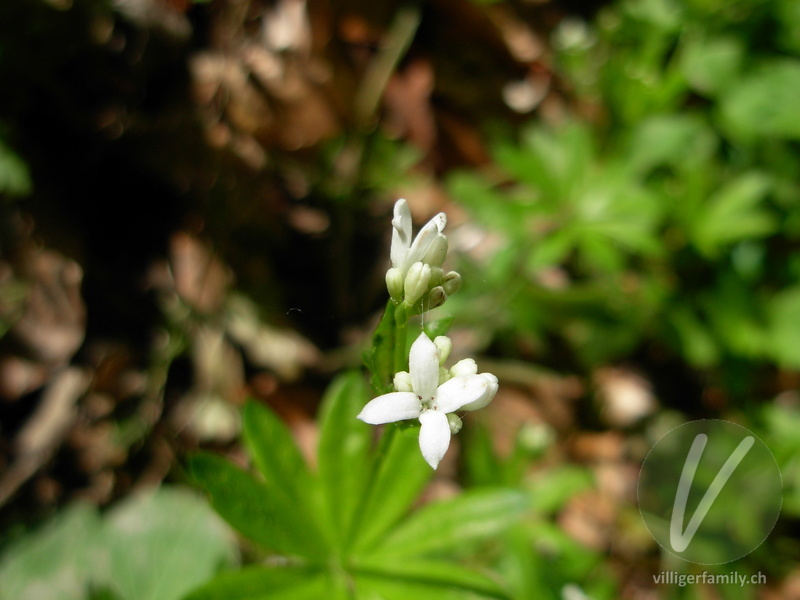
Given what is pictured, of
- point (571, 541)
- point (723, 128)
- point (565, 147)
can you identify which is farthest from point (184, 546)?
point (723, 128)

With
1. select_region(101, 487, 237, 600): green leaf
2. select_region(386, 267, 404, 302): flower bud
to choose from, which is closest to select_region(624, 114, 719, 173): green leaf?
select_region(386, 267, 404, 302): flower bud

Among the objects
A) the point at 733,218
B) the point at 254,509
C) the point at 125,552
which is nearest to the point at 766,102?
the point at 733,218

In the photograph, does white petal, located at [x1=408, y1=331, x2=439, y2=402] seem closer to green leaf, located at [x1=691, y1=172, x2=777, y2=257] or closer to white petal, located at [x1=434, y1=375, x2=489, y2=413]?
white petal, located at [x1=434, y1=375, x2=489, y2=413]

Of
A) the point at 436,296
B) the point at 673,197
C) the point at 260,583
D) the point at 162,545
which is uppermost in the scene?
the point at 436,296

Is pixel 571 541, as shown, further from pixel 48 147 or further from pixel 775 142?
pixel 48 147

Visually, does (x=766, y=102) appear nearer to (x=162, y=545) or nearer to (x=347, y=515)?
(x=347, y=515)

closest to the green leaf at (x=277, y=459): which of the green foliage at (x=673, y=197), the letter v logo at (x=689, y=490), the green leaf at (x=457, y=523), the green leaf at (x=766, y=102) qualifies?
the green leaf at (x=457, y=523)

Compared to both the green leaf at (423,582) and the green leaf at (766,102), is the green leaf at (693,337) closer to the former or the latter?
the green leaf at (766,102)
